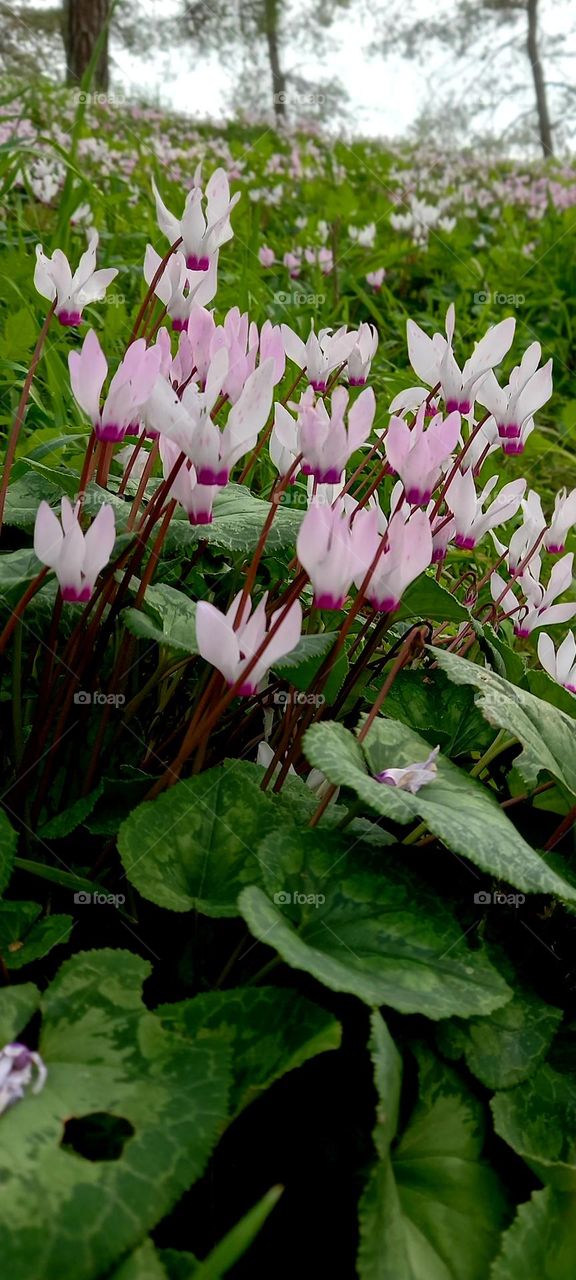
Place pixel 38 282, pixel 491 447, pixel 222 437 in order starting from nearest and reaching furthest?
pixel 222 437 < pixel 38 282 < pixel 491 447

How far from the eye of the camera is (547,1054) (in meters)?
1.14

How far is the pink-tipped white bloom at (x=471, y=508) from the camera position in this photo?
4.82 ft

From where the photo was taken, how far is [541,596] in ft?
5.33

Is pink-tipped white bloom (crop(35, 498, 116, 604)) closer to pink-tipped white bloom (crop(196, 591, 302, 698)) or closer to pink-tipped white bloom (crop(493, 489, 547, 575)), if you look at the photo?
pink-tipped white bloom (crop(196, 591, 302, 698))

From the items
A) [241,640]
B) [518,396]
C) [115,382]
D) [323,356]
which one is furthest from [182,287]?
[241,640]

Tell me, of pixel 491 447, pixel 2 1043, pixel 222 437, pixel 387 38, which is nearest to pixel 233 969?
pixel 2 1043

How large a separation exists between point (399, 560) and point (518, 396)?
1.64 ft

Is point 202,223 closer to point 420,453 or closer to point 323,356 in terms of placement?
point 323,356

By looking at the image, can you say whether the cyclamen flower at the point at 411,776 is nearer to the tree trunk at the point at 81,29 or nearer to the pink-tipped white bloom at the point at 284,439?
the pink-tipped white bloom at the point at 284,439

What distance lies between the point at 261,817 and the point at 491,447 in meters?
0.79

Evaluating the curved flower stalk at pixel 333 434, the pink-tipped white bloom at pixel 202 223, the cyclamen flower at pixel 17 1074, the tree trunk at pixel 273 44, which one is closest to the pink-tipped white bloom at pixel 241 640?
the curved flower stalk at pixel 333 434

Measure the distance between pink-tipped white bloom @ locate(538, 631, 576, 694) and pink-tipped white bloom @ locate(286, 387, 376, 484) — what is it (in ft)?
1.50

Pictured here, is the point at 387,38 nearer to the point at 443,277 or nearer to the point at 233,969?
the point at 443,277

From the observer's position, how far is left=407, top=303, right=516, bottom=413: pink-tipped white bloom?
140 cm
